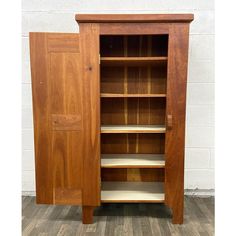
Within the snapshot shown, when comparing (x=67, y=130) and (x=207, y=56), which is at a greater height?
(x=207, y=56)

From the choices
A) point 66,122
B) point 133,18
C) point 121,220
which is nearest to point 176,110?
point 133,18

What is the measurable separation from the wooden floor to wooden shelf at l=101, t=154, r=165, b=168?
1.54 feet

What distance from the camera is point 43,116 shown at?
1915 mm

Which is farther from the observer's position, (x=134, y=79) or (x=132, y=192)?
(x=134, y=79)

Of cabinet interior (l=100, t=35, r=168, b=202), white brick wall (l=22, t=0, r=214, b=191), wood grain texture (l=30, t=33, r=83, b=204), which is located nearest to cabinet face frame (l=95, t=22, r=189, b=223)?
cabinet interior (l=100, t=35, r=168, b=202)

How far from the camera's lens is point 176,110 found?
1.87 metres

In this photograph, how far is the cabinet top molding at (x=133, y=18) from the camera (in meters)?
1.77

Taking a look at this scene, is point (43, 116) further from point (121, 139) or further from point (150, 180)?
point (150, 180)

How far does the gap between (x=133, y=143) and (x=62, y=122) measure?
2.41ft

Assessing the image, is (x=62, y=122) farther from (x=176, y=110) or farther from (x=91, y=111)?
(x=176, y=110)

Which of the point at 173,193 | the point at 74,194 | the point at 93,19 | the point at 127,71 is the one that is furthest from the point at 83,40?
the point at 173,193

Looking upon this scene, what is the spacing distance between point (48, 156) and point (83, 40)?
36.2 inches

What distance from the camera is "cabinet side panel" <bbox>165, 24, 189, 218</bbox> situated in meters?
1.81

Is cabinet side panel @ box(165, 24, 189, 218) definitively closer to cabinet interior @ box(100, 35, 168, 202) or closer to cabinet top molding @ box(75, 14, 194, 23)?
cabinet top molding @ box(75, 14, 194, 23)
